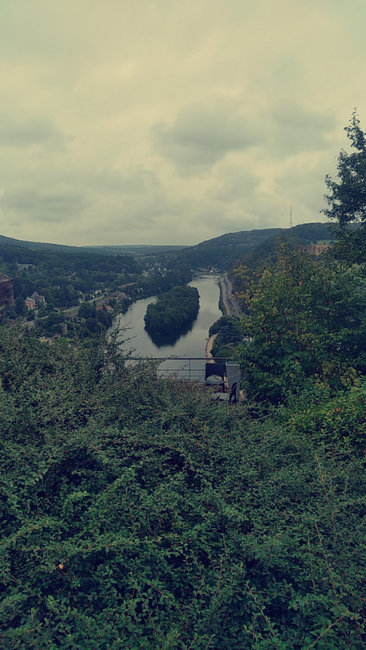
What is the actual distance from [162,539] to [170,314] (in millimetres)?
60349

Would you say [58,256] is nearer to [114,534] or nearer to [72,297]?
[72,297]

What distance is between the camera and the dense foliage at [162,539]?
229 centimetres

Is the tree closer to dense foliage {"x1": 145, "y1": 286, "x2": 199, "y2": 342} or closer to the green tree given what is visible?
the green tree

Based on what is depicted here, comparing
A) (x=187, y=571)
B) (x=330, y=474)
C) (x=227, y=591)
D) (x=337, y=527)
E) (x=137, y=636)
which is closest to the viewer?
(x=137, y=636)

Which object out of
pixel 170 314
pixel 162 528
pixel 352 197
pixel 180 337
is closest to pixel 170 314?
pixel 170 314

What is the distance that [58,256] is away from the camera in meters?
133

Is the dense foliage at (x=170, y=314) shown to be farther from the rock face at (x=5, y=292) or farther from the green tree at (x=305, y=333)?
the green tree at (x=305, y=333)

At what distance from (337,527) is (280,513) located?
0.52 m

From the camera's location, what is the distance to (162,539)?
2.87 metres

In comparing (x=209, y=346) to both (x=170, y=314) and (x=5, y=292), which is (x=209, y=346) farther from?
(x=5, y=292)

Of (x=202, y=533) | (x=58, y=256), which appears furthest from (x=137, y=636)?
(x=58, y=256)

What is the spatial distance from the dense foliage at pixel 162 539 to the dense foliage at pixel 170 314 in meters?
57.5

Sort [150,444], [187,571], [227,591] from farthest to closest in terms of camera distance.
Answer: [150,444], [187,571], [227,591]

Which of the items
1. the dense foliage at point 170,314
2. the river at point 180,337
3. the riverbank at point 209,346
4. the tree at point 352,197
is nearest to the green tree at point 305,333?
the tree at point 352,197
